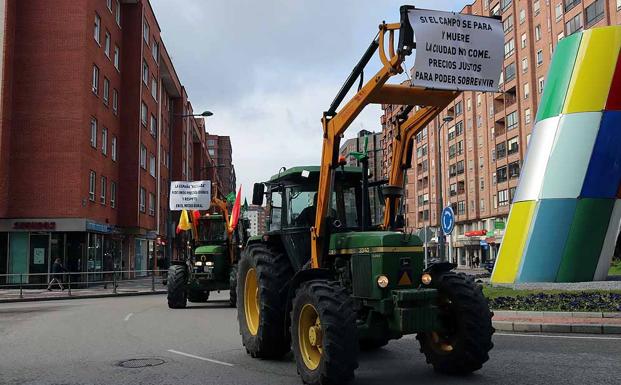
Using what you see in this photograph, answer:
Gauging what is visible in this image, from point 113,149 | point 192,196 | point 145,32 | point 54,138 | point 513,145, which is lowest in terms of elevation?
point 192,196

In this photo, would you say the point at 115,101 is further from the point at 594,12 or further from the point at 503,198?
the point at 503,198

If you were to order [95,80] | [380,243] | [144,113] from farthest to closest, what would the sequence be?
1. [144,113]
2. [95,80]
3. [380,243]

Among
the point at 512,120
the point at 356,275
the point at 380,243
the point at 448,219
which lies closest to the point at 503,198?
the point at 512,120

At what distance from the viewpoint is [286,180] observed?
8586 millimetres

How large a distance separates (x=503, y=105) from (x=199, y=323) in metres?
57.6

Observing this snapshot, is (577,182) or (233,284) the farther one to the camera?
(577,182)

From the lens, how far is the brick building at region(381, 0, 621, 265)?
54281mm

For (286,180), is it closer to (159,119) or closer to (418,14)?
(418,14)

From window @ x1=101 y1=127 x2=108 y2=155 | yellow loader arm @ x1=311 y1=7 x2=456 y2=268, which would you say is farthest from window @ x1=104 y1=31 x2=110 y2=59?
yellow loader arm @ x1=311 y1=7 x2=456 y2=268

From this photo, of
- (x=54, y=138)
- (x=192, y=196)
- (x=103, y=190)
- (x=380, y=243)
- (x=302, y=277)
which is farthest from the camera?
(x=103, y=190)

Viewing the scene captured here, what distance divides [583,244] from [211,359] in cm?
1430

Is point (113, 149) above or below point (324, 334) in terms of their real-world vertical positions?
above

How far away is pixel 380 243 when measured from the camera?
669 centimetres

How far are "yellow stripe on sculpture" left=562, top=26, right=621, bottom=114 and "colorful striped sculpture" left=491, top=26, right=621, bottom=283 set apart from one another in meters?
0.03
